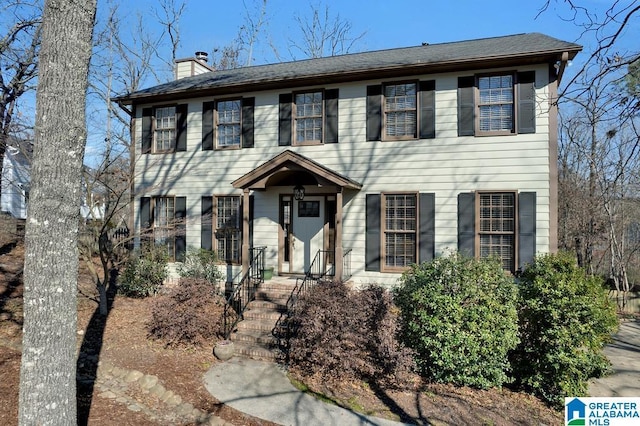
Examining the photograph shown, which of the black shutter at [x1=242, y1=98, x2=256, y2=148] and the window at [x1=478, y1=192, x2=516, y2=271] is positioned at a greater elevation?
the black shutter at [x1=242, y1=98, x2=256, y2=148]

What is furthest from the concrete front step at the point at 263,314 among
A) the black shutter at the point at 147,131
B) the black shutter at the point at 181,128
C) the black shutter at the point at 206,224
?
the black shutter at the point at 147,131

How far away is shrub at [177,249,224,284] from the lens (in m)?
10.5

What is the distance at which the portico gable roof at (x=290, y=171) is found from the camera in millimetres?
8969

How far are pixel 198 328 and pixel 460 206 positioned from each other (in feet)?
20.4

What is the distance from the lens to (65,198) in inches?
130

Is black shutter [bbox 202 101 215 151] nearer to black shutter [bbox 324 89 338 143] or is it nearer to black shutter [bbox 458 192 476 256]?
black shutter [bbox 324 89 338 143]

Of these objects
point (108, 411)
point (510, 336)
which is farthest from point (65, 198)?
point (510, 336)

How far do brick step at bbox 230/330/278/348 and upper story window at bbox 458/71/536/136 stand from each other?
6196 millimetres

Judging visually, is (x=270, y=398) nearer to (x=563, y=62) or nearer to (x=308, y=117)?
(x=308, y=117)

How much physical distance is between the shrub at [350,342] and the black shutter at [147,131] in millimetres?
8092

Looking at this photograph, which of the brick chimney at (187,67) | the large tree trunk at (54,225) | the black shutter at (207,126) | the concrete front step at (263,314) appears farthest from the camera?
the brick chimney at (187,67)

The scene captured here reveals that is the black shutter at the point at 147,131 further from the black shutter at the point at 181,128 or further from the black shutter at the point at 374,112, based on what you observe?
the black shutter at the point at 374,112

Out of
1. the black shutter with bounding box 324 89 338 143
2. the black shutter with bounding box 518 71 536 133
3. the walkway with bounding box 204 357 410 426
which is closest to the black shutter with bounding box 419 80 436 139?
the black shutter with bounding box 518 71 536 133

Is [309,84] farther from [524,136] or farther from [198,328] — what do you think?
[198,328]
